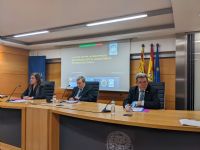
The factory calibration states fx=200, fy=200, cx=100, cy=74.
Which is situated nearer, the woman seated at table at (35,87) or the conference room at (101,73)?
the conference room at (101,73)

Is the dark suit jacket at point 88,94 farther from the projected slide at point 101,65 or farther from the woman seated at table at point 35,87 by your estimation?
the projected slide at point 101,65

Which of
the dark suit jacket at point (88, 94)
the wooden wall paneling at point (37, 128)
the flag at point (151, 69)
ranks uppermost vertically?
the flag at point (151, 69)

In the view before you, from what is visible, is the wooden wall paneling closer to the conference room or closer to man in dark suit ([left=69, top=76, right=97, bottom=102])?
the conference room

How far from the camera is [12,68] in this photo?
6.07 metres

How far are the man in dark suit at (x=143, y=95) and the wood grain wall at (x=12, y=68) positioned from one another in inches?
171

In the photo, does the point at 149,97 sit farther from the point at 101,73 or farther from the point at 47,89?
the point at 101,73

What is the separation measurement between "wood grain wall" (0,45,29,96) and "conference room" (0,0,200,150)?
30 mm

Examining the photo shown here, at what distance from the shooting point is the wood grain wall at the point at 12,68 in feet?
19.0

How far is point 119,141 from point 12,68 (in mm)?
5173

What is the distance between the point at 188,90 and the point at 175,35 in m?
1.19

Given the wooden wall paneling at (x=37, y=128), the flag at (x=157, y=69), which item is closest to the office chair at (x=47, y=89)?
the wooden wall paneling at (x=37, y=128)

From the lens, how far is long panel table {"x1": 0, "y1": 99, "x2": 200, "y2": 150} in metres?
1.57

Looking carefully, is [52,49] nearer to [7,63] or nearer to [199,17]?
[7,63]

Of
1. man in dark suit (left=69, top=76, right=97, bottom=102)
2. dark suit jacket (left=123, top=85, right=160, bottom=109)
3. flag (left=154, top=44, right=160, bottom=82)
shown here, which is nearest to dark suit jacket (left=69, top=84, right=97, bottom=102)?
man in dark suit (left=69, top=76, right=97, bottom=102)
